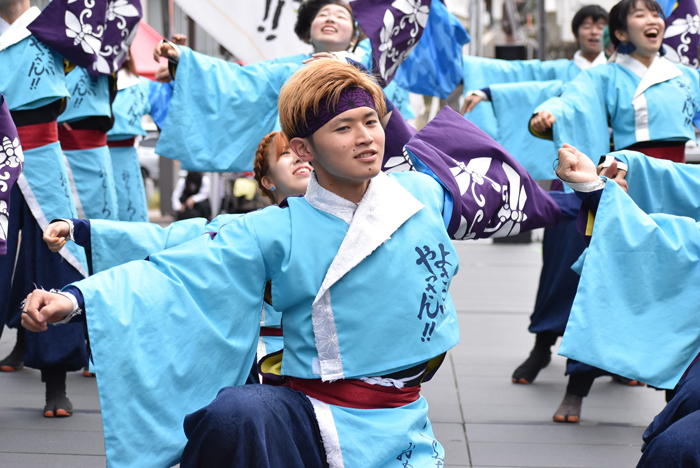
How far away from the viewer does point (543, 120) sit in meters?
3.12

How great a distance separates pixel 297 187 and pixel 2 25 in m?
1.48

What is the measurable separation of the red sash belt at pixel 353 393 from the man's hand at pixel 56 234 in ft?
2.80

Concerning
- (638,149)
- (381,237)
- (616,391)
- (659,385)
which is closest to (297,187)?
(381,237)

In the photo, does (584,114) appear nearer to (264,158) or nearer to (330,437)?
(264,158)

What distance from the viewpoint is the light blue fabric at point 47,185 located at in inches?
130

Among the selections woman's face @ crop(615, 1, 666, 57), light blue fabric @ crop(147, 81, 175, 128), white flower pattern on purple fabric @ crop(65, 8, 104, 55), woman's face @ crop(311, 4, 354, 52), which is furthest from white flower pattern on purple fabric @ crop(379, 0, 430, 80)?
light blue fabric @ crop(147, 81, 175, 128)

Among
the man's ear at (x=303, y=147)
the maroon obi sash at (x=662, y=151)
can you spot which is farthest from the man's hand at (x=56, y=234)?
the maroon obi sash at (x=662, y=151)

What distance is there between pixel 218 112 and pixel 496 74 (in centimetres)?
160

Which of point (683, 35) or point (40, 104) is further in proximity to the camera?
point (683, 35)

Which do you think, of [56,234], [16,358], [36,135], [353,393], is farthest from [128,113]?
[353,393]

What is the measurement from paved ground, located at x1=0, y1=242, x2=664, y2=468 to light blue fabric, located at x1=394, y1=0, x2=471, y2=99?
4.63 ft

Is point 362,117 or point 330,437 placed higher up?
point 362,117

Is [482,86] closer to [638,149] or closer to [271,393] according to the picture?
[638,149]

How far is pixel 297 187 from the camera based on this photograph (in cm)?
271
